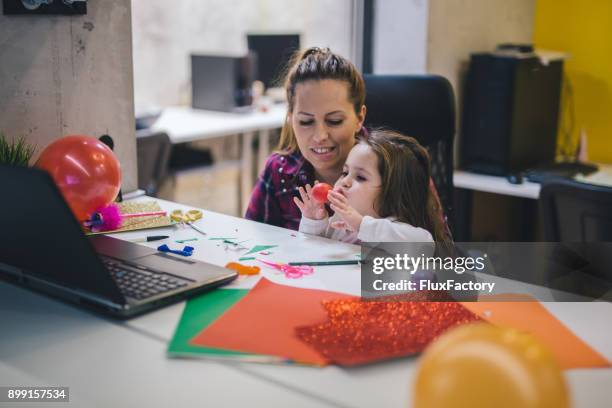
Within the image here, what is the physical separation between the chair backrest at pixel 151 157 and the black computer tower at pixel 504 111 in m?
1.44

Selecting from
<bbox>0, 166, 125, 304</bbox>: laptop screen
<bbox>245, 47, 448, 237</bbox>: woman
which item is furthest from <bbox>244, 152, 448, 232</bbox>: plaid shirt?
<bbox>0, 166, 125, 304</bbox>: laptop screen

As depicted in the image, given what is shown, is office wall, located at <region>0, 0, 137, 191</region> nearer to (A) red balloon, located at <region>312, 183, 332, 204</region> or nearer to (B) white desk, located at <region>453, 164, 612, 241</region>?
(A) red balloon, located at <region>312, 183, 332, 204</region>

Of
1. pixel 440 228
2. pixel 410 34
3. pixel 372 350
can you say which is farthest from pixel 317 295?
pixel 410 34

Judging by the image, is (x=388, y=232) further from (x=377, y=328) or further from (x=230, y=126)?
(x=230, y=126)

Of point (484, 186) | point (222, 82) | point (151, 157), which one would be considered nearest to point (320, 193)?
point (484, 186)

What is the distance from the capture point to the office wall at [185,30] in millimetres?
4645

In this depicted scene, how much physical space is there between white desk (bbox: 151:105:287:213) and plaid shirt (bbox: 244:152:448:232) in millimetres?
1716

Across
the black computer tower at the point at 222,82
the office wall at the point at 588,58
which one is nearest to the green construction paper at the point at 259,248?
the office wall at the point at 588,58

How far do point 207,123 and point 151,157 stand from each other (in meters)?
0.78

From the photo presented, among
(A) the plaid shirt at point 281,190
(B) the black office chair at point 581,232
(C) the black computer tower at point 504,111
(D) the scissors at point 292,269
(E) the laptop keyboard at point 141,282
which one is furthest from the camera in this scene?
(C) the black computer tower at point 504,111

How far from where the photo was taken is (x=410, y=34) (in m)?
2.71

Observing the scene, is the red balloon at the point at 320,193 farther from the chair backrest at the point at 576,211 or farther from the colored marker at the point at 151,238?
the chair backrest at the point at 576,211

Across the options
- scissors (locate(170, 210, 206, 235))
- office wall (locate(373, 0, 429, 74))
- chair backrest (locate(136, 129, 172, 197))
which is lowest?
chair backrest (locate(136, 129, 172, 197))

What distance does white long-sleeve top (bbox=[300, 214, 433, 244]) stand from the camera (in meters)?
1.58
